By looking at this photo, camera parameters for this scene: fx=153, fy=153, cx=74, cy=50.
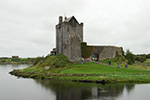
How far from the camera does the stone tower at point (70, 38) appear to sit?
52.4 meters

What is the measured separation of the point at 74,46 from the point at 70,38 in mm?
3559

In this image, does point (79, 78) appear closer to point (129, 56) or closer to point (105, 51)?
point (105, 51)

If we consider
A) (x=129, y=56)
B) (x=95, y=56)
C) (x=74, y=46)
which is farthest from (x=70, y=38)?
(x=129, y=56)

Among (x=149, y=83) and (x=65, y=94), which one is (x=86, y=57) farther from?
(x=65, y=94)

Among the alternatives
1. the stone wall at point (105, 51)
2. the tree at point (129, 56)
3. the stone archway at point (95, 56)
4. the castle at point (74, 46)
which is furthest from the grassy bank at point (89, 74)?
the tree at point (129, 56)

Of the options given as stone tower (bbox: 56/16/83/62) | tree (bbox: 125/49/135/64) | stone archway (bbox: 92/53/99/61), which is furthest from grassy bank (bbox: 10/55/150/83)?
tree (bbox: 125/49/135/64)

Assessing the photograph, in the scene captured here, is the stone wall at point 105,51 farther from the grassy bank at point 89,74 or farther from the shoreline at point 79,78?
the shoreline at point 79,78

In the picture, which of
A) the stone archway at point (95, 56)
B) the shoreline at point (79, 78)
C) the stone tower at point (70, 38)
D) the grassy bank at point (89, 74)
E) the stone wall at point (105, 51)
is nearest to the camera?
the shoreline at point (79, 78)

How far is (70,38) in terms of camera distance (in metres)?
54.2

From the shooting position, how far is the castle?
173 feet

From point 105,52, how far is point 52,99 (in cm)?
4104

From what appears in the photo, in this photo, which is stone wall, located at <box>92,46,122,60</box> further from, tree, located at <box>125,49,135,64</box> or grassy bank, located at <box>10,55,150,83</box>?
grassy bank, located at <box>10,55,150,83</box>

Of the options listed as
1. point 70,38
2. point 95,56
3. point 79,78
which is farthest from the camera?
point 95,56

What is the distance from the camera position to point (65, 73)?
40781 millimetres
